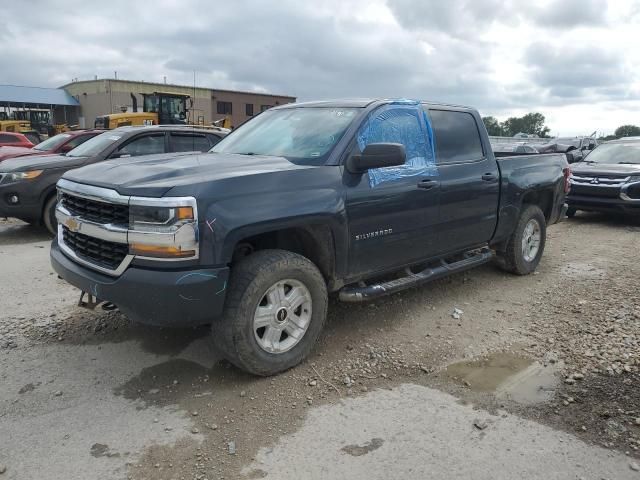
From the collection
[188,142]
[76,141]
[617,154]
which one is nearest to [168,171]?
[188,142]

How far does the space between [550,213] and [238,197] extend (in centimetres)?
475

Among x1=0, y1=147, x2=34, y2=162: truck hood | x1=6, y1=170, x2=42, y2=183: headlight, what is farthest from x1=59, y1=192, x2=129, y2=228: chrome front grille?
x1=0, y1=147, x2=34, y2=162: truck hood

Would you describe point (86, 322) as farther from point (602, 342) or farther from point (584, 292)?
point (584, 292)

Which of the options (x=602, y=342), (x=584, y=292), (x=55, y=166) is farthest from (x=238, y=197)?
(x=55, y=166)

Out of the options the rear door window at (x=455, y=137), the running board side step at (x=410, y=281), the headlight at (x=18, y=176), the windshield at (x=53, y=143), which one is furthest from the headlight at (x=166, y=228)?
the windshield at (x=53, y=143)

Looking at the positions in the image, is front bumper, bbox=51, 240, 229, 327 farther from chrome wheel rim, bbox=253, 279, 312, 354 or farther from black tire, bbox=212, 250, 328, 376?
chrome wheel rim, bbox=253, 279, 312, 354

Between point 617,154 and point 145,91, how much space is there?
49.9m

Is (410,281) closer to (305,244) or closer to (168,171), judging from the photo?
(305,244)

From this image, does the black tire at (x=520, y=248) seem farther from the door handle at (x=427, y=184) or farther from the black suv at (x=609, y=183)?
the black suv at (x=609, y=183)

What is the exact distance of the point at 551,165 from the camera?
20.9 ft

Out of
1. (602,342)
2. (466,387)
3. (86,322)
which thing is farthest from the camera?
(86,322)

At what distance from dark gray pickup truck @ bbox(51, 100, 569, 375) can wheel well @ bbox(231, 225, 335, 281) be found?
0.03 ft

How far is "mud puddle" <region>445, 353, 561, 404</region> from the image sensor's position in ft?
11.4

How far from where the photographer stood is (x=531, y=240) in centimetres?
630
